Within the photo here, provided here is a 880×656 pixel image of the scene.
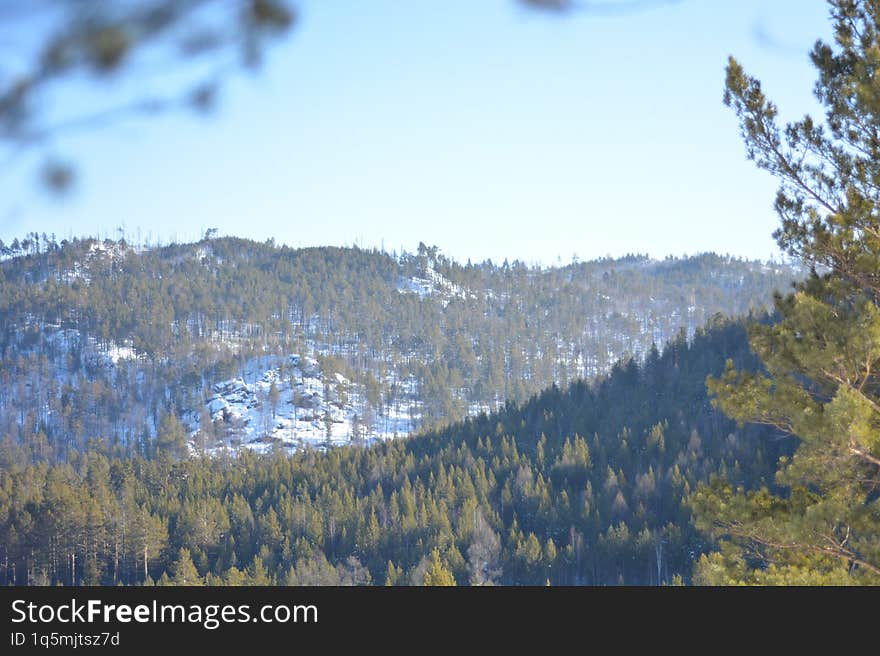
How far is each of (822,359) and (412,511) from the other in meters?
50.7

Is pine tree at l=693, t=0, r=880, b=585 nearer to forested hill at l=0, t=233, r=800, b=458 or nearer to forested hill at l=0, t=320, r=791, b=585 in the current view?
forested hill at l=0, t=320, r=791, b=585

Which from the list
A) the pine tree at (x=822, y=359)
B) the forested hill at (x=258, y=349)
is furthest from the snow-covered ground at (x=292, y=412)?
the pine tree at (x=822, y=359)

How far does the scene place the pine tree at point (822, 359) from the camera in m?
8.12

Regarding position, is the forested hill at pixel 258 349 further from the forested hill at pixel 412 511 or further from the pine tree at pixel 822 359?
the pine tree at pixel 822 359

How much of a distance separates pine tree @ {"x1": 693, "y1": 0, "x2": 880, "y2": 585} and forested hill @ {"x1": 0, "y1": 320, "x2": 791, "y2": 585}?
128 feet

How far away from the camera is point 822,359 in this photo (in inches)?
318

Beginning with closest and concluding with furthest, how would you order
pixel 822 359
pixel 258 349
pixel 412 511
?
pixel 822 359
pixel 412 511
pixel 258 349

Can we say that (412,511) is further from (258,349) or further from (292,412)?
A: (258,349)

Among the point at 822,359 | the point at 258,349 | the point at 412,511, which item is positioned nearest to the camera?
the point at 822,359

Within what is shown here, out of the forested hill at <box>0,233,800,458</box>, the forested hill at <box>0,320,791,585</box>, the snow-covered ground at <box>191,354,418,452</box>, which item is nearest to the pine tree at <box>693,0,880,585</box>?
the forested hill at <box>0,320,791,585</box>

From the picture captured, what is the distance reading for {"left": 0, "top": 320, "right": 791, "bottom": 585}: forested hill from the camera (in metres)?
52.1

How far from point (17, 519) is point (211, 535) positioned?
39.7ft

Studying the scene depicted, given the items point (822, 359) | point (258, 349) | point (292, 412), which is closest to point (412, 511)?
point (822, 359)
